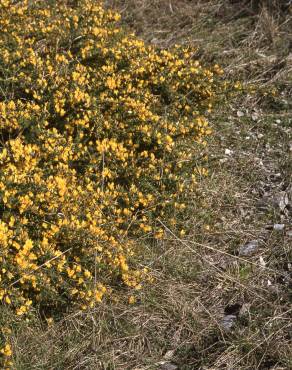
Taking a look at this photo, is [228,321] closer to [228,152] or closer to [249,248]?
[249,248]

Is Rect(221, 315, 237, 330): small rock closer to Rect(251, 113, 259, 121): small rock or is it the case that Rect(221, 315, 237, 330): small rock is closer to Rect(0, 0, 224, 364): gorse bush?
Rect(0, 0, 224, 364): gorse bush

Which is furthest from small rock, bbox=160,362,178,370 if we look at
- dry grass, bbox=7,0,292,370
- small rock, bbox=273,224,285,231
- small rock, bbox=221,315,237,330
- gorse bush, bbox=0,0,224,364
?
small rock, bbox=273,224,285,231

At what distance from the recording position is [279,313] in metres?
3.34

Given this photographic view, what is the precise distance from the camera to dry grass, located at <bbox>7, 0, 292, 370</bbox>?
3.17 metres

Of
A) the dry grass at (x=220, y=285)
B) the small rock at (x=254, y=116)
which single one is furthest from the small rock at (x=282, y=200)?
the small rock at (x=254, y=116)

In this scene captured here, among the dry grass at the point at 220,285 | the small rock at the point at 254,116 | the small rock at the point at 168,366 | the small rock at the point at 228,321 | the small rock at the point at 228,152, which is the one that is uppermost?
the small rock at the point at 254,116

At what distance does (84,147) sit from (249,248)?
54.8 inches

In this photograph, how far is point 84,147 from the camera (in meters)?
3.90

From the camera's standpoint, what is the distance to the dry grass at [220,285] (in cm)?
317

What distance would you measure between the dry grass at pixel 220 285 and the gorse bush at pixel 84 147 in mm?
176

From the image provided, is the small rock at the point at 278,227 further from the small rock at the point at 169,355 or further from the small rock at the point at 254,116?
the small rock at the point at 254,116

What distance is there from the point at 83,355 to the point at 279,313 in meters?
1.22

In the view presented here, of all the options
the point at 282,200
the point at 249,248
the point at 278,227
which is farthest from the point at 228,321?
the point at 282,200

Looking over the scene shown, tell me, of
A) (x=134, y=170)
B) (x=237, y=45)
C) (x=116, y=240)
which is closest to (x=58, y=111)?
(x=134, y=170)
